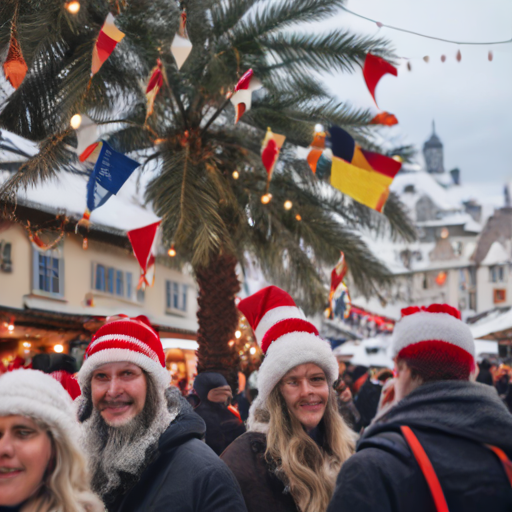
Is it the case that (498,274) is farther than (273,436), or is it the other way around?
(498,274)

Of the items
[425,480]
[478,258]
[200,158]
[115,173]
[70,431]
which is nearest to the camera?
[425,480]

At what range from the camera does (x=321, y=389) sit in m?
3.19

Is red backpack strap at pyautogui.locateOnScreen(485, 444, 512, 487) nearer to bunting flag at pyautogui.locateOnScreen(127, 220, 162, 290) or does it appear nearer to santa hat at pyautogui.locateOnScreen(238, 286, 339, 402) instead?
santa hat at pyautogui.locateOnScreen(238, 286, 339, 402)

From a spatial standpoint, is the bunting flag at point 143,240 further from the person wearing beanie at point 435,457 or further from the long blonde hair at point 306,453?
the person wearing beanie at point 435,457

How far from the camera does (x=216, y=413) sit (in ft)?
20.0

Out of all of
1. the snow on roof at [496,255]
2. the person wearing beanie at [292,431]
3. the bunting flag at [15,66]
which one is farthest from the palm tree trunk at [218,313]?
the snow on roof at [496,255]

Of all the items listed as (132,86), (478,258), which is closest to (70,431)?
(132,86)

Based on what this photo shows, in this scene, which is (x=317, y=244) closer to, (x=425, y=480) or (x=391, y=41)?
(x=391, y=41)

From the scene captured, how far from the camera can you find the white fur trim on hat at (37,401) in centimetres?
204

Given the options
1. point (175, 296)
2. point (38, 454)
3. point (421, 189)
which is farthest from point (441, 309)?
point (421, 189)

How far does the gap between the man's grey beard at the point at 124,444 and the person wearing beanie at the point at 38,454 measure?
454 mm

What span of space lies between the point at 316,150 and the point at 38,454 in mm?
6467

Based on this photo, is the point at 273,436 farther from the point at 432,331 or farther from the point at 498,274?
the point at 498,274

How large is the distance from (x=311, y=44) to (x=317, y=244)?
2.73m
